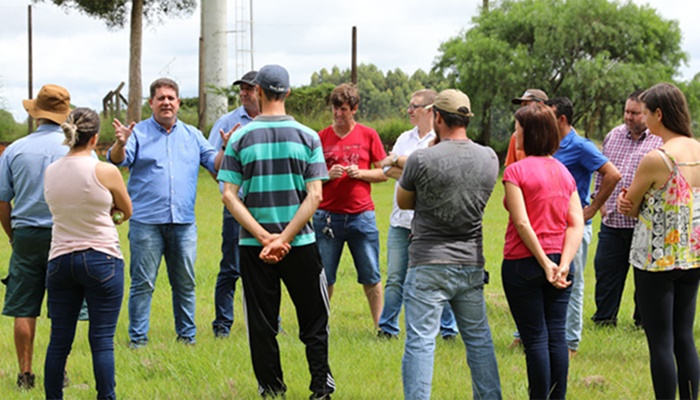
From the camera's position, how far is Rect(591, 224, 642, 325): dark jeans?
750 centimetres

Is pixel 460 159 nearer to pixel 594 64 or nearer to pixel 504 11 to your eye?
pixel 594 64

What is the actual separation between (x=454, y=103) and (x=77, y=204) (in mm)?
2290

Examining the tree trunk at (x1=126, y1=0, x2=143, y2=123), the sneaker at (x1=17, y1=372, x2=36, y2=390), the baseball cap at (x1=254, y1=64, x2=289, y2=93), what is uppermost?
the tree trunk at (x1=126, y1=0, x2=143, y2=123)

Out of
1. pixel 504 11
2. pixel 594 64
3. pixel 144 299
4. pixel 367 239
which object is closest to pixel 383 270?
pixel 367 239

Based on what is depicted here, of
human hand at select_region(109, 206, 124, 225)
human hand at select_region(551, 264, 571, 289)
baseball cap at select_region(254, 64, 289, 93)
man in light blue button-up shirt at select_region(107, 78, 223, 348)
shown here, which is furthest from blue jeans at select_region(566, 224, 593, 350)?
human hand at select_region(109, 206, 124, 225)

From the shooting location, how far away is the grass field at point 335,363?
542cm

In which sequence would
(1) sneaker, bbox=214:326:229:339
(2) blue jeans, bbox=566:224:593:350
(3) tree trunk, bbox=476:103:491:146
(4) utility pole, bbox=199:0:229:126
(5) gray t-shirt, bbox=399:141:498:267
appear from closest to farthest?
(5) gray t-shirt, bbox=399:141:498:267 → (2) blue jeans, bbox=566:224:593:350 → (1) sneaker, bbox=214:326:229:339 → (3) tree trunk, bbox=476:103:491:146 → (4) utility pole, bbox=199:0:229:126

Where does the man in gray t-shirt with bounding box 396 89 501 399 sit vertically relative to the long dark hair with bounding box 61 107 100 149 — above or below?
below

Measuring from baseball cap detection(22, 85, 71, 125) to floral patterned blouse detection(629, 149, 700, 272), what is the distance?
12.8ft

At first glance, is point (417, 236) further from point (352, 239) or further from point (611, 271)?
point (611, 271)

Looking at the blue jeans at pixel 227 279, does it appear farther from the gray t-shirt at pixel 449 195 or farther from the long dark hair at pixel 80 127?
the gray t-shirt at pixel 449 195

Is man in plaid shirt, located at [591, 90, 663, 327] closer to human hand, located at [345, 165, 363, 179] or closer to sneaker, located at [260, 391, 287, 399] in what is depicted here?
human hand, located at [345, 165, 363, 179]

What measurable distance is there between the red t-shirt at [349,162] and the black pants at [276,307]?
178 centimetres

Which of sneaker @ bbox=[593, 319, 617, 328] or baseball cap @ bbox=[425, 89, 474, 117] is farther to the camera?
sneaker @ bbox=[593, 319, 617, 328]
